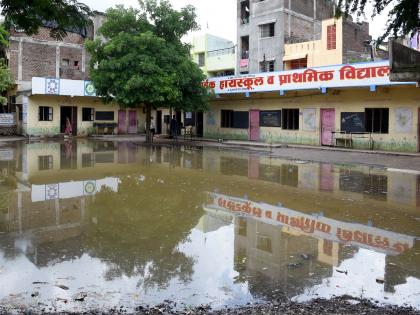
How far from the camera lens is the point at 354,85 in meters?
22.1

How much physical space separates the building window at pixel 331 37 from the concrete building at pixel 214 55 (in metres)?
10.2

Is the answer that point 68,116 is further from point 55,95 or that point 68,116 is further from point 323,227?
point 323,227

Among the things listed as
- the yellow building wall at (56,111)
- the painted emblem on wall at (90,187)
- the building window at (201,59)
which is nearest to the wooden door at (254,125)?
the yellow building wall at (56,111)

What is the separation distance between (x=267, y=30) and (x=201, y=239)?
32151 mm

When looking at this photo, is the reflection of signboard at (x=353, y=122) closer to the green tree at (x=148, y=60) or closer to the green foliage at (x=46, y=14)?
the green tree at (x=148, y=60)

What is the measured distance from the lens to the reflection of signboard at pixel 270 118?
2781 cm

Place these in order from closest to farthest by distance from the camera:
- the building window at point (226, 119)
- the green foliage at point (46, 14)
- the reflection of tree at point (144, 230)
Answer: the green foliage at point (46, 14), the reflection of tree at point (144, 230), the building window at point (226, 119)

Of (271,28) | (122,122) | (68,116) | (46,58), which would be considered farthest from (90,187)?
(46,58)

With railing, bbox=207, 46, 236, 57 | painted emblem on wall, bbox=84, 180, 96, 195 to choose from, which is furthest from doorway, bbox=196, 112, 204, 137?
painted emblem on wall, bbox=84, 180, 96, 195

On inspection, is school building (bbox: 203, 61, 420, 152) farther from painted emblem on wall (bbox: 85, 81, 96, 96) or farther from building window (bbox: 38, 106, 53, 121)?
building window (bbox: 38, 106, 53, 121)

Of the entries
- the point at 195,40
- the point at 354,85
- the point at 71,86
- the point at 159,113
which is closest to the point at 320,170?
the point at 354,85

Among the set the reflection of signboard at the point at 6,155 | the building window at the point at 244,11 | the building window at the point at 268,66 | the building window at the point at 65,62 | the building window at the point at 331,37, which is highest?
the building window at the point at 244,11

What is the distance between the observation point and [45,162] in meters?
17.1

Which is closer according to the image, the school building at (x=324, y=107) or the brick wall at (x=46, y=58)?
the school building at (x=324, y=107)
